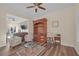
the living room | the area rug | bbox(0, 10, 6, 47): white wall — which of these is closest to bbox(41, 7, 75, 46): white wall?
the living room

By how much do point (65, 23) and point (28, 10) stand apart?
65cm

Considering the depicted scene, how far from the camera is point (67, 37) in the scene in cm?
246

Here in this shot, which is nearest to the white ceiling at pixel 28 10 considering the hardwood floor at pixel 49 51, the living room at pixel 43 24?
the living room at pixel 43 24

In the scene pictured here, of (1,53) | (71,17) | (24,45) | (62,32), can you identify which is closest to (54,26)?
(62,32)

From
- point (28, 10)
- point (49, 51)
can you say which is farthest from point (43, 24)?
point (49, 51)

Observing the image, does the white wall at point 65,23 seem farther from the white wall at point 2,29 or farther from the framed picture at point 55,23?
the white wall at point 2,29

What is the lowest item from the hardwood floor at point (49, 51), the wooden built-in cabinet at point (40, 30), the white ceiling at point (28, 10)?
the hardwood floor at point (49, 51)

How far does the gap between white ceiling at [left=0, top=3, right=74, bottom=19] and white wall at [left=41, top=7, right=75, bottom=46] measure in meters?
0.07

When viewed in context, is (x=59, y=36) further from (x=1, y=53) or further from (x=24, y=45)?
(x=1, y=53)

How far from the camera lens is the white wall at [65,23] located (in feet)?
8.04

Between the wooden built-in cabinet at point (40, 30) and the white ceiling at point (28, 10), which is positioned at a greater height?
the white ceiling at point (28, 10)

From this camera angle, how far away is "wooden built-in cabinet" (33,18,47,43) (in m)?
2.48

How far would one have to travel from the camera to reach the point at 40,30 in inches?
99.0

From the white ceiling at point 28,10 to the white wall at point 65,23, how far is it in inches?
2.7
